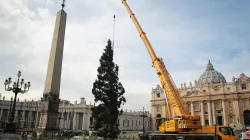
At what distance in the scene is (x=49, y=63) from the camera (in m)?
21.5

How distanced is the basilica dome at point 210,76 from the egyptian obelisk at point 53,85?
68128mm

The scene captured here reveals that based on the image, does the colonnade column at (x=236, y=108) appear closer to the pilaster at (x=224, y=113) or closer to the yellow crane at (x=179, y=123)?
the pilaster at (x=224, y=113)

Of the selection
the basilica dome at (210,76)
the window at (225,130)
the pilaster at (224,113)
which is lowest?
the window at (225,130)

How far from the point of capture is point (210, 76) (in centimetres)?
8325

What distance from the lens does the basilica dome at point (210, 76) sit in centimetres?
8100

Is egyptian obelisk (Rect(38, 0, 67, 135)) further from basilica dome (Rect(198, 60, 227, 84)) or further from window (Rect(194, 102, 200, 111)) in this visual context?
basilica dome (Rect(198, 60, 227, 84))

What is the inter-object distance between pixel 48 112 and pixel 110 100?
24.7ft

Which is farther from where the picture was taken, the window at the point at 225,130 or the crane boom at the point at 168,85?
the crane boom at the point at 168,85

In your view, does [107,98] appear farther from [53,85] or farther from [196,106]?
[196,106]

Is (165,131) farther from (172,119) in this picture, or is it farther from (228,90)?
(228,90)

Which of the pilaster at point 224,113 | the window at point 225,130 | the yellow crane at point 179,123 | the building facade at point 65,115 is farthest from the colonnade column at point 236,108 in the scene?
the yellow crane at point 179,123

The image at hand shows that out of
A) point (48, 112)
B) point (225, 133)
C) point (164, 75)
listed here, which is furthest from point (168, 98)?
A: point (48, 112)

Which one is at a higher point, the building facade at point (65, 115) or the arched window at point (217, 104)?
the arched window at point (217, 104)

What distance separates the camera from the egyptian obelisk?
20.3 meters
